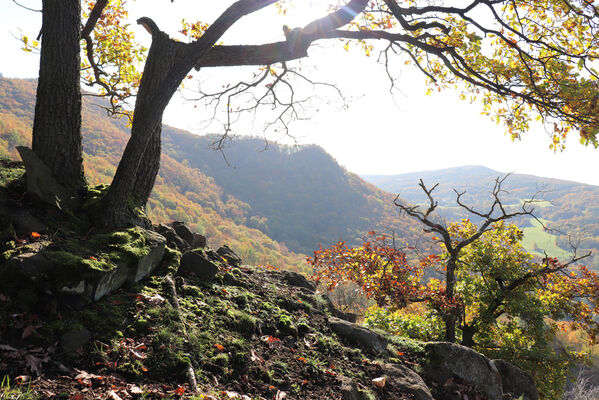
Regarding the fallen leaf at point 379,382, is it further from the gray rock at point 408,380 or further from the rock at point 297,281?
the rock at point 297,281

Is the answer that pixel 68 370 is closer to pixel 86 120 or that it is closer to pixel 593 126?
pixel 593 126

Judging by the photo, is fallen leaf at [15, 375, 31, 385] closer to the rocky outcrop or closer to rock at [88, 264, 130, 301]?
the rocky outcrop

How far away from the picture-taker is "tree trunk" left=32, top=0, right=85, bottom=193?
430 cm

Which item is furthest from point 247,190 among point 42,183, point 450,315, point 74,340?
point 74,340

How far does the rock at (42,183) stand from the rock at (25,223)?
0.33 m

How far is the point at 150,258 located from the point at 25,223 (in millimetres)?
1424

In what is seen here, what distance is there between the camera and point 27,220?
3.71 m

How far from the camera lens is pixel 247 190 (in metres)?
142

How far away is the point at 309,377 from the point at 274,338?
0.76 metres

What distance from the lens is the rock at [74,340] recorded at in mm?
2936

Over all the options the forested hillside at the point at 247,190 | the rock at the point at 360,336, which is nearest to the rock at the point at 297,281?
the rock at the point at 360,336

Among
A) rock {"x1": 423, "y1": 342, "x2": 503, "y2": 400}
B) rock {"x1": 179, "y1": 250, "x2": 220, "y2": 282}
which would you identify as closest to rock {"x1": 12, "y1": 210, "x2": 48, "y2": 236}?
rock {"x1": 179, "y1": 250, "x2": 220, "y2": 282}

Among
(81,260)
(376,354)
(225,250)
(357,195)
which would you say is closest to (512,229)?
(376,354)

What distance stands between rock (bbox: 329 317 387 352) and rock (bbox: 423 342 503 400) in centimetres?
87
